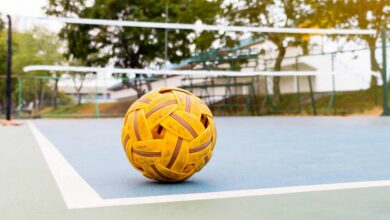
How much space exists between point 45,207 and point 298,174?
210cm

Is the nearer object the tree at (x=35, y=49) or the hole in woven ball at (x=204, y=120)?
the hole in woven ball at (x=204, y=120)

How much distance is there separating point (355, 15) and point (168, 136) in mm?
19144

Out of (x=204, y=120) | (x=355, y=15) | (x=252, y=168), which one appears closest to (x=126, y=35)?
(x=355, y=15)

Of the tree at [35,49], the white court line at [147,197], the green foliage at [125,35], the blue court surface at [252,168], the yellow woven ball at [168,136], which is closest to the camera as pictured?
the white court line at [147,197]

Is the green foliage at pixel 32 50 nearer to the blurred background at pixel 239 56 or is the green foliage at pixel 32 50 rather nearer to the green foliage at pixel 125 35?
the blurred background at pixel 239 56

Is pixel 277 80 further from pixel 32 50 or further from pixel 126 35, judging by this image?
pixel 32 50

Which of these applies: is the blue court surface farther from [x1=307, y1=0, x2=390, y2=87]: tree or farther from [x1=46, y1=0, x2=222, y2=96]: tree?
[x1=46, y1=0, x2=222, y2=96]: tree

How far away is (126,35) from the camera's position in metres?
29.2

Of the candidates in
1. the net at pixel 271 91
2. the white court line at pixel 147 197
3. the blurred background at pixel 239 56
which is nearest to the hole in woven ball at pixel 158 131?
the white court line at pixel 147 197

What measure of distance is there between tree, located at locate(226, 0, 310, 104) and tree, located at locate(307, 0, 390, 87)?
95cm

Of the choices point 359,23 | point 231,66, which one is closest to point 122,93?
point 231,66

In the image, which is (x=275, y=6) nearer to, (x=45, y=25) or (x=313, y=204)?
(x=313, y=204)

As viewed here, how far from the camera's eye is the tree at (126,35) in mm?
28438

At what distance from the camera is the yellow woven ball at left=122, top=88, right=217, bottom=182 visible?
10.9 feet
